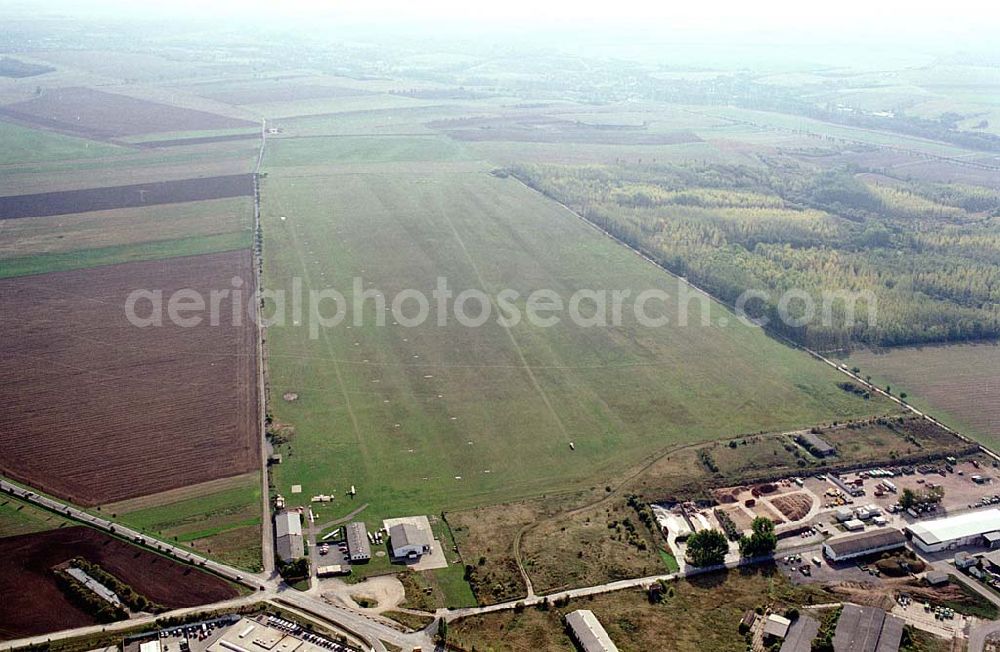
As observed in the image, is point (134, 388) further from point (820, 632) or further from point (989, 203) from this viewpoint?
point (989, 203)

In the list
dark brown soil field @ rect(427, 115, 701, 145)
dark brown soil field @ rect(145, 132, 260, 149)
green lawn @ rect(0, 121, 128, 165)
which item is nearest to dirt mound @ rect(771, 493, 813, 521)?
dark brown soil field @ rect(427, 115, 701, 145)

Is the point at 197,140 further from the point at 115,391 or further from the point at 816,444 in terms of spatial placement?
the point at 816,444

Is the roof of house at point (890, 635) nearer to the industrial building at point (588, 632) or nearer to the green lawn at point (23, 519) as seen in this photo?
the industrial building at point (588, 632)

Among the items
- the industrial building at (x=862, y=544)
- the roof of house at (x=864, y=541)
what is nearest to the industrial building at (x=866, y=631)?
the industrial building at (x=862, y=544)

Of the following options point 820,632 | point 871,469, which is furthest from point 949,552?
point 820,632

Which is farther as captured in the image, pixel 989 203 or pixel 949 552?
pixel 989 203

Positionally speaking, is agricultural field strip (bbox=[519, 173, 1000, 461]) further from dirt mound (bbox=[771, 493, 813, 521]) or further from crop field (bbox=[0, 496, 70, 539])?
crop field (bbox=[0, 496, 70, 539])
